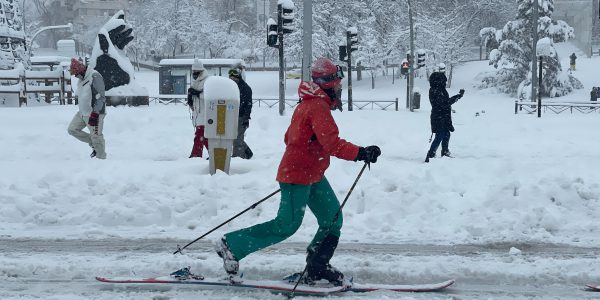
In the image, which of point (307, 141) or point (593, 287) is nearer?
point (307, 141)

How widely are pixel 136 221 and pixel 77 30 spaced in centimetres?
10085

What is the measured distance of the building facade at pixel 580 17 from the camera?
6462 centimetres

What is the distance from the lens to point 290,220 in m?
4.77

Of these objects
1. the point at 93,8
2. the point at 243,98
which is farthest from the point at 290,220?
the point at 93,8

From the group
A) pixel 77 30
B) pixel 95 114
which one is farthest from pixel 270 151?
pixel 77 30

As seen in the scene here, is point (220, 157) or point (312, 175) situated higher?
point (312, 175)

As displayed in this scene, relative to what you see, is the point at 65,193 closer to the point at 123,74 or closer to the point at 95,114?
the point at 95,114

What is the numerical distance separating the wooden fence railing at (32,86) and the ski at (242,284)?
23109 mm

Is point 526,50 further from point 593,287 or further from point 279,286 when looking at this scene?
point 279,286

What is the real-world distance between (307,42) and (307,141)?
34.0ft

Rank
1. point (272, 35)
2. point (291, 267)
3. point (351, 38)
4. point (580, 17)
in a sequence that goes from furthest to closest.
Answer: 1. point (580, 17)
2. point (351, 38)
3. point (272, 35)
4. point (291, 267)

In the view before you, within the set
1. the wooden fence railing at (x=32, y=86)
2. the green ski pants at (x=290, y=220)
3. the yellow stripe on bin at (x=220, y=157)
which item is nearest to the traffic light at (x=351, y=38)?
the wooden fence railing at (x=32, y=86)

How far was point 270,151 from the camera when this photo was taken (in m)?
13.8

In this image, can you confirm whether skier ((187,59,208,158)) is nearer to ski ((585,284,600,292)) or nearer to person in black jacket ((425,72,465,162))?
person in black jacket ((425,72,465,162))
